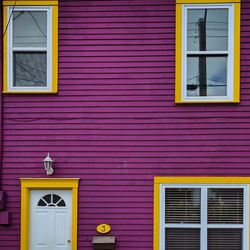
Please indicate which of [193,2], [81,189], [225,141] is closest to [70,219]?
[81,189]

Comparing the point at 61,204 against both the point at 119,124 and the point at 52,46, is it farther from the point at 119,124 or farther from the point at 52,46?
the point at 52,46

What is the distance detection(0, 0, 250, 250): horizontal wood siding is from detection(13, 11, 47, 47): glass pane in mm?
380

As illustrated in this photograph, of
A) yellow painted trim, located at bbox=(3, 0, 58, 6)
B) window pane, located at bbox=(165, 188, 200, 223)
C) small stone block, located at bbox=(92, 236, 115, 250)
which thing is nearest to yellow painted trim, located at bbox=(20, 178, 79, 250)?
small stone block, located at bbox=(92, 236, 115, 250)

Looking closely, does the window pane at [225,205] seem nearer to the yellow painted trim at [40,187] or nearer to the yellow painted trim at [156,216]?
the yellow painted trim at [156,216]

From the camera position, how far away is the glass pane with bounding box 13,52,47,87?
25.0ft

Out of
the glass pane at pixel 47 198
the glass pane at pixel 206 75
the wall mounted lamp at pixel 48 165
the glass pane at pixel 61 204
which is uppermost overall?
the glass pane at pixel 206 75

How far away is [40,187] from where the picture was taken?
7.48 meters

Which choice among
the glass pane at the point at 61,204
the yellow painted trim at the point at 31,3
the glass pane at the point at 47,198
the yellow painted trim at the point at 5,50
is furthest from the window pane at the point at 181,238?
the yellow painted trim at the point at 31,3

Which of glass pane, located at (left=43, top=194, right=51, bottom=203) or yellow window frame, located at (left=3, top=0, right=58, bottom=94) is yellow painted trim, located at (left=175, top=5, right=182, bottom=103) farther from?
glass pane, located at (left=43, top=194, right=51, bottom=203)

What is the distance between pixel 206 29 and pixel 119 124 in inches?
88.6

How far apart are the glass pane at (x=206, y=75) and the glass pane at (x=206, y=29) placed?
190 millimetres

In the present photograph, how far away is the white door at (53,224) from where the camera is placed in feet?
24.6

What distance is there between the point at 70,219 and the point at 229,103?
339cm

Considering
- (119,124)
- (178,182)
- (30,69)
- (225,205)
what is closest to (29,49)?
(30,69)
